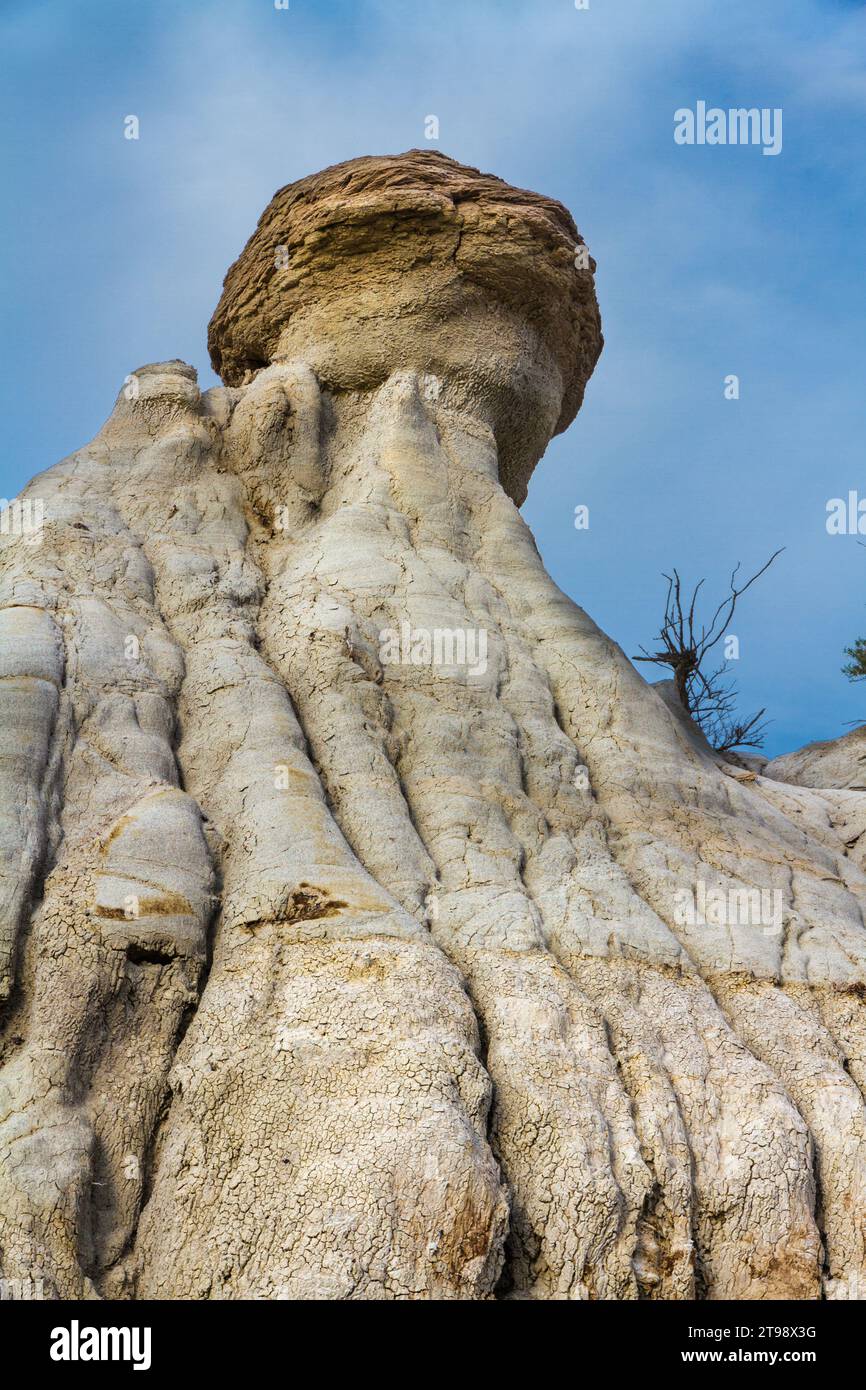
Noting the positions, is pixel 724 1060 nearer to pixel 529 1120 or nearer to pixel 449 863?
pixel 529 1120

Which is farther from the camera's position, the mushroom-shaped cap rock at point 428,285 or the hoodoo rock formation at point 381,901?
the mushroom-shaped cap rock at point 428,285

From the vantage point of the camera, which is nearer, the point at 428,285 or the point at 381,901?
the point at 381,901

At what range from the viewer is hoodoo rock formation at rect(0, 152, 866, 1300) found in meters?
4.39

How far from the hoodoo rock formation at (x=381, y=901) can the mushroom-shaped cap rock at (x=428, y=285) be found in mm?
41

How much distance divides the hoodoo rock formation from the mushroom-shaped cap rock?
4 cm

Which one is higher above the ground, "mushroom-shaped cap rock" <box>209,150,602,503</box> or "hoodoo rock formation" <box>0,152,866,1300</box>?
"mushroom-shaped cap rock" <box>209,150,602,503</box>

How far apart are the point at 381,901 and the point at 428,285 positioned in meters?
5.17

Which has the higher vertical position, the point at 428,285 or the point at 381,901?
the point at 428,285

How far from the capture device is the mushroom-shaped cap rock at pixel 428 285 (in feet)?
29.6

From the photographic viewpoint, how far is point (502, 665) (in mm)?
7160

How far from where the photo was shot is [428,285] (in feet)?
29.6

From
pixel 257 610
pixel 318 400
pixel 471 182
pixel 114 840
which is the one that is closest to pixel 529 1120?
pixel 114 840

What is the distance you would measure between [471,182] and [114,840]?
5.95 meters

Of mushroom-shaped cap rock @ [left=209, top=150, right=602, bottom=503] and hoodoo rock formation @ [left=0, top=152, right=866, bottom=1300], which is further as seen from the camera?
mushroom-shaped cap rock @ [left=209, top=150, right=602, bottom=503]
